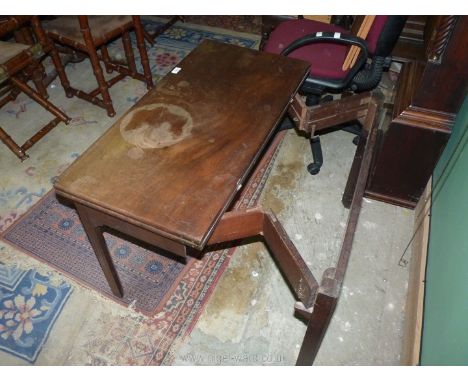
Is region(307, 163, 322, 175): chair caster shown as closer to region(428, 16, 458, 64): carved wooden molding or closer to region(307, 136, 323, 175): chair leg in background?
region(307, 136, 323, 175): chair leg in background

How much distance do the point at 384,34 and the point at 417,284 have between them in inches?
48.8

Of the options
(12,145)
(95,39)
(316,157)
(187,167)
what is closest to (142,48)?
(95,39)

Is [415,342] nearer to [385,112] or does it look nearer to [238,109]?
[238,109]

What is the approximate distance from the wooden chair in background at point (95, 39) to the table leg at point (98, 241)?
5.06ft

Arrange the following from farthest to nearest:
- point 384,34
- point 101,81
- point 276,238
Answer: point 101,81
point 384,34
point 276,238

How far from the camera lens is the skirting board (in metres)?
1.53

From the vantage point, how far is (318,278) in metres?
1.89

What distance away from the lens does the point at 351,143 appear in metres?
2.59

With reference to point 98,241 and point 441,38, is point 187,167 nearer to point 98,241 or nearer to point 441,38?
point 98,241

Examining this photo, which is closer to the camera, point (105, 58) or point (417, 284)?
point (417, 284)

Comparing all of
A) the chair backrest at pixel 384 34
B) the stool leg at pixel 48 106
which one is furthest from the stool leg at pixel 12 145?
the chair backrest at pixel 384 34

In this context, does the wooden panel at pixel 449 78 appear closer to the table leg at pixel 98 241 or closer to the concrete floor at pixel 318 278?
the concrete floor at pixel 318 278

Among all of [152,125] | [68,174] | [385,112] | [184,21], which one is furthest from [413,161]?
[184,21]

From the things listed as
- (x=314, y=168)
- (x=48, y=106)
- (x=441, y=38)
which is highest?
(x=441, y=38)
